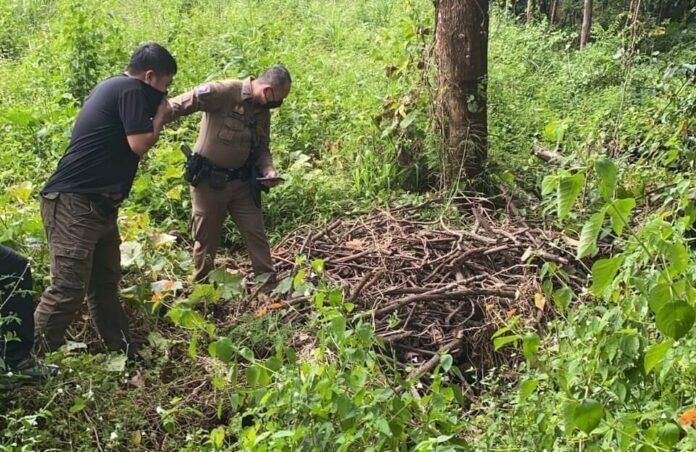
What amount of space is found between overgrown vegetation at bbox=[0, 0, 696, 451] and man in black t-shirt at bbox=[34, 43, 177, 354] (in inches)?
12.0

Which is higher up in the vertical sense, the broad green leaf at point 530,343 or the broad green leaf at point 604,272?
the broad green leaf at point 604,272

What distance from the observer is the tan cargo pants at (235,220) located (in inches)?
182

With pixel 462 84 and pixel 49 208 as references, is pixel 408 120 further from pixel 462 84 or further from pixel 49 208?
pixel 49 208

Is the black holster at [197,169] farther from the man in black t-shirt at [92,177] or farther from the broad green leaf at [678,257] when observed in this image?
the broad green leaf at [678,257]

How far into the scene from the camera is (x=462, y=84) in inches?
216

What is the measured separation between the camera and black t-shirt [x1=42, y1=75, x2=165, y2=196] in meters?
3.61

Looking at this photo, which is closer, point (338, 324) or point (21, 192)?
point (338, 324)

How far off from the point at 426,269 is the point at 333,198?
1457mm

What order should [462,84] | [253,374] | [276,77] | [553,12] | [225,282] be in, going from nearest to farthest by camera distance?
[253,374]
[225,282]
[276,77]
[462,84]
[553,12]

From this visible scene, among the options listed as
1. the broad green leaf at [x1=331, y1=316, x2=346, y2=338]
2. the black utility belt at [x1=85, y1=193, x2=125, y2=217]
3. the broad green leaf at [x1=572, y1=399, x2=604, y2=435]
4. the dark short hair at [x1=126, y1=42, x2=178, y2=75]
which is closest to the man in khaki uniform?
the dark short hair at [x1=126, y1=42, x2=178, y2=75]

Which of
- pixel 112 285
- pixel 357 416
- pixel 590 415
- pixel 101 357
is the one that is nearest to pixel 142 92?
pixel 112 285

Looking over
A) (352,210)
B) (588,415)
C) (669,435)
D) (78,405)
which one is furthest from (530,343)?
(352,210)

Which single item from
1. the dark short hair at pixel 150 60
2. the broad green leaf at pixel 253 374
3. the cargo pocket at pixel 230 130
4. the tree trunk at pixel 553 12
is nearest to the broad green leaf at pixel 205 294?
the cargo pocket at pixel 230 130

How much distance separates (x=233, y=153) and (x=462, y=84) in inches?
80.9
